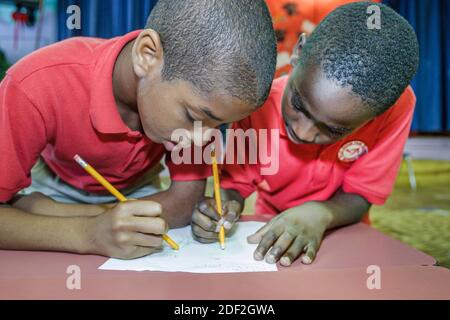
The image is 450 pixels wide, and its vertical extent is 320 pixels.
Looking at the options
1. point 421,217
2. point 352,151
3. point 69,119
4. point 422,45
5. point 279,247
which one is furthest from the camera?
point 422,45

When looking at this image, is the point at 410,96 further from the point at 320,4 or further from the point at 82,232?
the point at 320,4

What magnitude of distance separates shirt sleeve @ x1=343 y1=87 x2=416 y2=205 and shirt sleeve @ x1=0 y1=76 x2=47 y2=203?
580mm

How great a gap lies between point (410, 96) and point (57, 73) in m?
0.65

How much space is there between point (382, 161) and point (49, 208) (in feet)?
2.02

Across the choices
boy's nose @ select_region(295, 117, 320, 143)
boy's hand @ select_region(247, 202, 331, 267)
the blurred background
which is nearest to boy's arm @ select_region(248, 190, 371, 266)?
boy's hand @ select_region(247, 202, 331, 267)

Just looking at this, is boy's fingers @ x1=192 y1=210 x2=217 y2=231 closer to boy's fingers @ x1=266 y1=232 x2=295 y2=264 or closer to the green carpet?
boy's fingers @ x1=266 y1=232 x2=295 y2=264

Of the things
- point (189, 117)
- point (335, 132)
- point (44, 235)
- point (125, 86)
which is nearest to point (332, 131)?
point (335, 132)

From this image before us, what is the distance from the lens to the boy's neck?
2.42ft

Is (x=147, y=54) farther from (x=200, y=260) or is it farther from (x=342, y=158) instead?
(x=342, y=158)

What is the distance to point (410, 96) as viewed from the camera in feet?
2.94

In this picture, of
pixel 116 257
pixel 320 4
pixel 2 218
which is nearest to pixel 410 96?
pixel 116 257

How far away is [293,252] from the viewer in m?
0.63

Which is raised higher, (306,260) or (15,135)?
(15,135)
